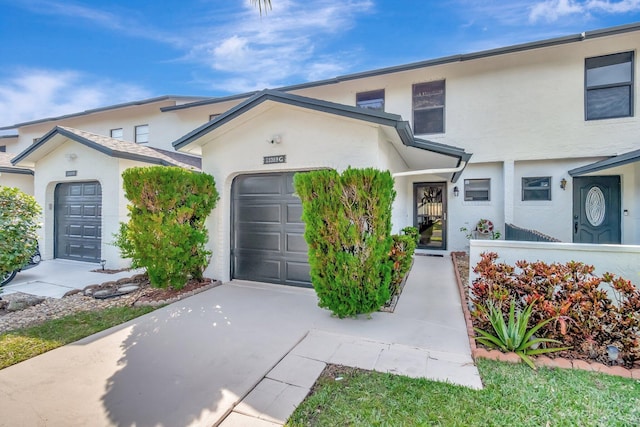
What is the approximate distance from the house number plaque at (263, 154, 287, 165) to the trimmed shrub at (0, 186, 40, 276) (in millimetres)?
4669

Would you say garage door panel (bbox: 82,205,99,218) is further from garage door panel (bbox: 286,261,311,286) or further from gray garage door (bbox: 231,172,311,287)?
garage door panel (bbox: 286,261,311,286)

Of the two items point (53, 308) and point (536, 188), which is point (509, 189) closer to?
point (536, 188)

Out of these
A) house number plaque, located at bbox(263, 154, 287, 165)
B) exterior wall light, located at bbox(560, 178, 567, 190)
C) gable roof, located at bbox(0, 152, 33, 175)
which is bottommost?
exterior wall light, located at bbox(560, 178, 567, 190)

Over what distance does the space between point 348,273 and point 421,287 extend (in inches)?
116

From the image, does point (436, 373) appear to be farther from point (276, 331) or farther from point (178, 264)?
point (178, 264)

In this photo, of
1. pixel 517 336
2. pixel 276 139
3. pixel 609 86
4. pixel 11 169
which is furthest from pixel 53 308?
pixel 609 86

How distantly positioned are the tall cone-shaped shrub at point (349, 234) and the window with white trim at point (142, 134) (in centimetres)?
1511

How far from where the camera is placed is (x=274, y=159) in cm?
688

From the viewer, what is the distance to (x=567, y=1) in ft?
31.4

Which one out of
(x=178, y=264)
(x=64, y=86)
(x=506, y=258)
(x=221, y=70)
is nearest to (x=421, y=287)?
(x=506, y=258)

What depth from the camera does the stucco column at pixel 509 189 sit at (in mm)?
10391

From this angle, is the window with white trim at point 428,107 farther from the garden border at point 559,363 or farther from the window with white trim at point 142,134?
the window with white trim at point 142,134

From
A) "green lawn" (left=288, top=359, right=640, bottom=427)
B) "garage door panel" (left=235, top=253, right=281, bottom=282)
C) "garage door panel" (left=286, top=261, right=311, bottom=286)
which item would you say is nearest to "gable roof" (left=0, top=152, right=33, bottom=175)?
"garage door panel" (left=235, top=253, right=281, bottom=282)

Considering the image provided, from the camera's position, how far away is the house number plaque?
6.77 metres
